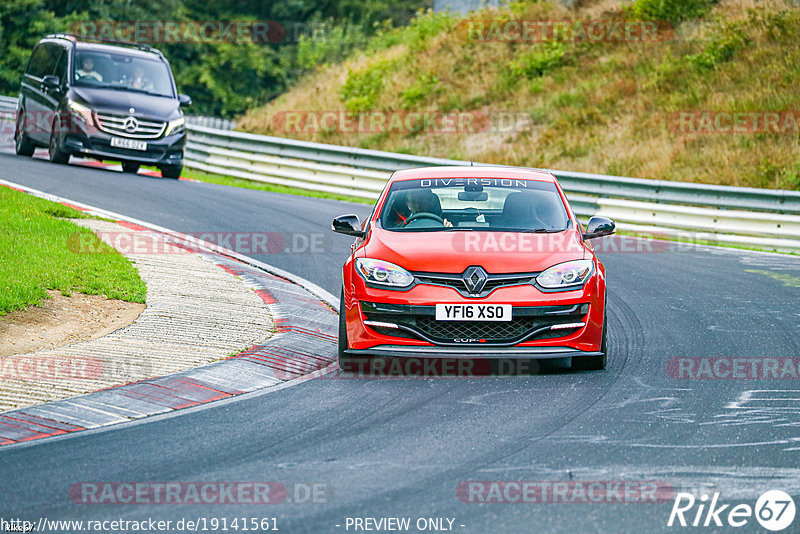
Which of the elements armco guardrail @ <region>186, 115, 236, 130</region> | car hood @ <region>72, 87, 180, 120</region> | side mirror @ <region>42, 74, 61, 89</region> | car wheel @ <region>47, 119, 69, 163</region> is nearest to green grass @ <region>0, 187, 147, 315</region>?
car hood @ <region>72, 87, 180, 120</region>

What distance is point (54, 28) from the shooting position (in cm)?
4203

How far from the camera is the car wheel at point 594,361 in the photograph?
8.72m

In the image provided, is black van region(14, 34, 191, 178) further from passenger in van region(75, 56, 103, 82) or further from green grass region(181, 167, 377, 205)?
green grass region(181, 167, 377, 205)

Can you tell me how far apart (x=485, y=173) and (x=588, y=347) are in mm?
2240

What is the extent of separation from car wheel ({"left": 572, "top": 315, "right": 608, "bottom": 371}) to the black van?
45.8 feet

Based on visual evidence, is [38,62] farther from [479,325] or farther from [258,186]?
[479,325]

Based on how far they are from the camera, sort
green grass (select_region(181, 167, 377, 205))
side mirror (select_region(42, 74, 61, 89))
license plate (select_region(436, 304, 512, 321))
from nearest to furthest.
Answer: license plate (select_region(436, 304, 512, 321))
side mirror (select_region(42, 74, 61, 89))
green grass (select_region(181, 167, 377, 205))

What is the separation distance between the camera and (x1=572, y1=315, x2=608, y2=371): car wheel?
8.72m

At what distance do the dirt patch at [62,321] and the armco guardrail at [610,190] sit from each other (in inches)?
367

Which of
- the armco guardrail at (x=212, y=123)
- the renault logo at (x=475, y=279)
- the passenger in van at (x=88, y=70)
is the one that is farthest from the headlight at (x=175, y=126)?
the renault logo at (x=475, y=279)

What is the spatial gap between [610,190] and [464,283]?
12.4 meters

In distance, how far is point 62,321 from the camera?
9.86 m

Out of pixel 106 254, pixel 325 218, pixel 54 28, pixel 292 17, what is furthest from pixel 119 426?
pixel 292 17

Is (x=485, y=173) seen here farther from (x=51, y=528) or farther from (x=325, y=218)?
(x=325, y=218)
